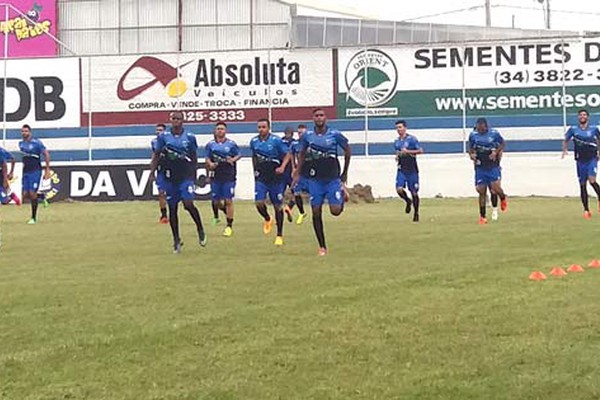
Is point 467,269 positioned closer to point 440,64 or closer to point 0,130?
point 440,64

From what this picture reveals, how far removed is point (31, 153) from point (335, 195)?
11.6m

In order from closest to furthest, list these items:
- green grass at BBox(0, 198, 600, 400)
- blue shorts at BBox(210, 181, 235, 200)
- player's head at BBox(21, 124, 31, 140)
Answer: green grass at BBox(0, 198, 600, 400) → blue shorts at BBox(210, 181, 235, 200) → player's head at BBox(21, 124, 31, 140)

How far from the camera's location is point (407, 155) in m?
24.0

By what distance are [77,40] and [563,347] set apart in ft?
184

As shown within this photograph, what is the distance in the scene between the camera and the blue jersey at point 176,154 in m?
16.6

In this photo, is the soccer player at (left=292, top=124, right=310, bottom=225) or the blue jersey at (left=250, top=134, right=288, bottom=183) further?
the blue jersey at (left=250, top=134, right=288, bottom=183)

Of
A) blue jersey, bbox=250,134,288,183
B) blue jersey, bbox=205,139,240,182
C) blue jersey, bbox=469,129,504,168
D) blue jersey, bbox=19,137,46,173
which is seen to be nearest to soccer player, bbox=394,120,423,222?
blue jersey, bbox=469,129,504,168

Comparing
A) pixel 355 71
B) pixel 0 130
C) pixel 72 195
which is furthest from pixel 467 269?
pixel 0 130

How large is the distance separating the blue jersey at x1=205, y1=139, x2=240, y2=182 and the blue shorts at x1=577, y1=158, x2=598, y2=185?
7.65 metres

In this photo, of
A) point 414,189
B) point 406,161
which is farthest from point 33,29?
point 414,189

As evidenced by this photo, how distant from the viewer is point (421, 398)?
20.7ft

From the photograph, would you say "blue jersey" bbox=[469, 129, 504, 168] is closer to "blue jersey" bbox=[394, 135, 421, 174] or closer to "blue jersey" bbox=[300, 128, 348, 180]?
"blue jersey" bbox=[394, 135, 421, 174]

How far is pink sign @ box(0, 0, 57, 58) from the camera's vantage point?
199 ft

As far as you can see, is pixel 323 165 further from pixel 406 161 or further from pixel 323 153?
pixel 406 161
